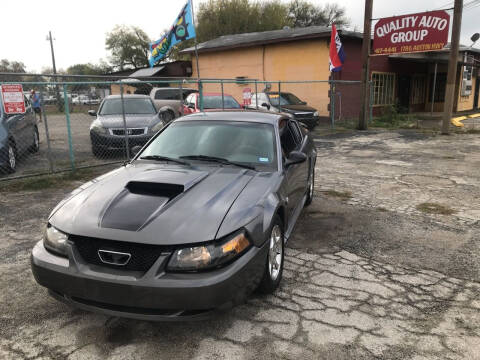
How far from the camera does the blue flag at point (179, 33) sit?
13.2m

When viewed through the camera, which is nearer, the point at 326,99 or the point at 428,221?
the point at 428,221

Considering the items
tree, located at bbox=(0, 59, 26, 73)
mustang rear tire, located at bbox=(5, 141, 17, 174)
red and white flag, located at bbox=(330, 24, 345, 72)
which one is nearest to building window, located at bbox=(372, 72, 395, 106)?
red and white flag, located at bbox=(330, 24, 345, 72)

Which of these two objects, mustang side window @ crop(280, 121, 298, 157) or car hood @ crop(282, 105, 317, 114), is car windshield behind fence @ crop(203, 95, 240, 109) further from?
mustang side window @ crop(280, 121, 298, 157)

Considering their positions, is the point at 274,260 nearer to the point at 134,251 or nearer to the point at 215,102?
the point at 134,251

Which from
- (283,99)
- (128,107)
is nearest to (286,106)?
(283,99)

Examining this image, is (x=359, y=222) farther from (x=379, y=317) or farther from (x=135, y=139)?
(x=135, y=139)

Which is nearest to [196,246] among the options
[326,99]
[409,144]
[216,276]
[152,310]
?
[216,276]

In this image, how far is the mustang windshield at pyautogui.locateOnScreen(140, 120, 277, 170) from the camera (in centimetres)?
380

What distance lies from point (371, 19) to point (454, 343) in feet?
49.3

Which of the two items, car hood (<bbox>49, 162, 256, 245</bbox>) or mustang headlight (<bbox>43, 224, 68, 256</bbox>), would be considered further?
mustang headlight (<bbox>43, 224, 68, 256</bbox>)

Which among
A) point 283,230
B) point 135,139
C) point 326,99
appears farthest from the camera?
point 326,99

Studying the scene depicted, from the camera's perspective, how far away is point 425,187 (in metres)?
6.93

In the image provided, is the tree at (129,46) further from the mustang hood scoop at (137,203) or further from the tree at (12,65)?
the mustang hood scoop at (137,203)

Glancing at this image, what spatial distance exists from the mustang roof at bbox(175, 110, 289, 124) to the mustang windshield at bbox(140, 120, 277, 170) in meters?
0.10
